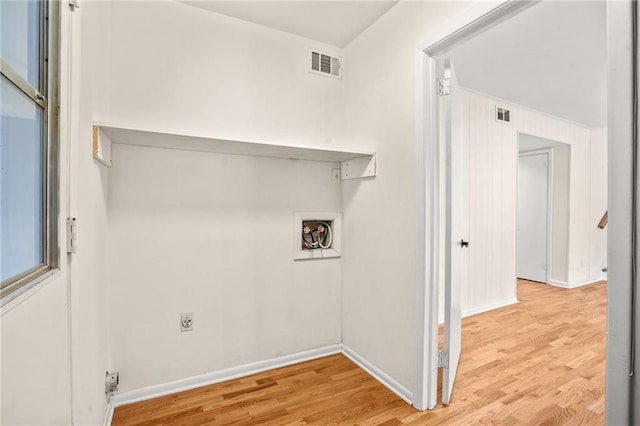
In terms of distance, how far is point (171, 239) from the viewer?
1923 millimetres

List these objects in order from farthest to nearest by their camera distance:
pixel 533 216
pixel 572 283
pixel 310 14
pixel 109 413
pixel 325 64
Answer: pixel 533 216 → pixel 572 283 → pixel 325 64 → pixel 310 14 → pixel 109 413

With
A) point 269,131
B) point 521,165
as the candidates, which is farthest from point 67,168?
point 521,165

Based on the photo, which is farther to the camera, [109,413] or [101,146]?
[109,413]

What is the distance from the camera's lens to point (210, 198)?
79.8 inches

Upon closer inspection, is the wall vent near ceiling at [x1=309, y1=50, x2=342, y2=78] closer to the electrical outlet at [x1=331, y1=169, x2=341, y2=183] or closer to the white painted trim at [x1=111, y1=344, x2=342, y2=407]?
the electrical outlet at [x1=331, y1=169, x2=341, y2=183]

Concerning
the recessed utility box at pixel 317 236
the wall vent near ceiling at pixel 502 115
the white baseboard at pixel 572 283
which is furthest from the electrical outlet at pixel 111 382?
the white baseboard at pixel 572 283

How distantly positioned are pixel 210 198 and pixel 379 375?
5.26 feet

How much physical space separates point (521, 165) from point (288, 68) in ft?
15.1

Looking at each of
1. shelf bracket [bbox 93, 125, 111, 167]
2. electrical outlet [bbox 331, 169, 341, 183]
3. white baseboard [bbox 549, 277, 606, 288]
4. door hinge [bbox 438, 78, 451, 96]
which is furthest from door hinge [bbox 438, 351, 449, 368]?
white baseboard [bbox 549, 277, 606, 288]

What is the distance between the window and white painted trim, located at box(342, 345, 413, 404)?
1830 millimetres

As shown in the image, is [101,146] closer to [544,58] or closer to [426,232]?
[426,232]

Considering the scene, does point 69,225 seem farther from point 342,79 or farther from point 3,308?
point 342,79

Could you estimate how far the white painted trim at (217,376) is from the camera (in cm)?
184

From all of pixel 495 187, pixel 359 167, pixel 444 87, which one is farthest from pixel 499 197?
pixel 444 87
